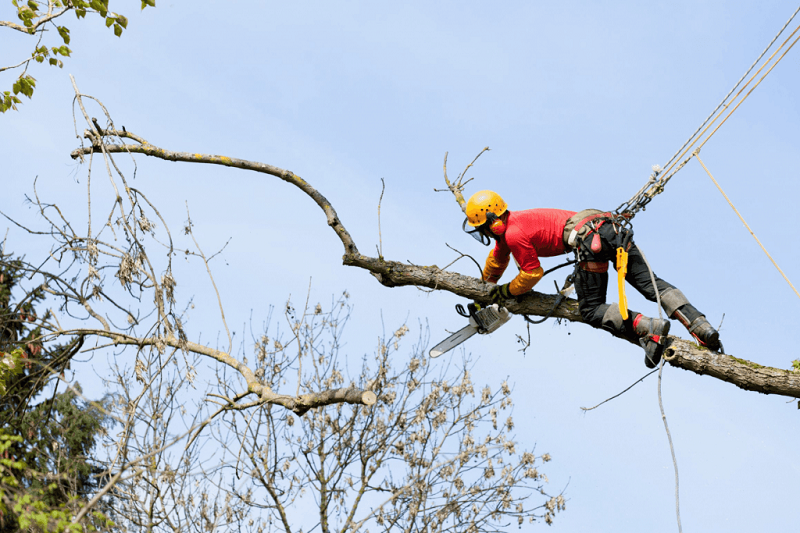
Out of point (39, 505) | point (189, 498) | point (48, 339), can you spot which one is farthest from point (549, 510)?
point (39, 505)

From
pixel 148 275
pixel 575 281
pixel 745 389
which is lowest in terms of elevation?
pixel 148 275

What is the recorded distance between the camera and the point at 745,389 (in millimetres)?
5035

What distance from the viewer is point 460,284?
597 cm

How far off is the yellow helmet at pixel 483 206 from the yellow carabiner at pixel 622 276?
3.33ft

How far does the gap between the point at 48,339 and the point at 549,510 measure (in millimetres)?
6850

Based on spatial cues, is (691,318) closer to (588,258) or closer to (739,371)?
(739,371)

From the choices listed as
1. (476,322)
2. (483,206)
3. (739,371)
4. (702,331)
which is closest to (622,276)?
(702,331)

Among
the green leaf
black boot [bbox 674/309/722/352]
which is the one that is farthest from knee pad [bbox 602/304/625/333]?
the green leaf

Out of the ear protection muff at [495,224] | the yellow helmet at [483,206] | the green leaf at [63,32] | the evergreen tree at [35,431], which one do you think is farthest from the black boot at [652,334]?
the green leaf at [63,32]

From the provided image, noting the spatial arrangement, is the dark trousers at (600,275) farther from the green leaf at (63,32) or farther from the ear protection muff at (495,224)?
the green leaf at (63,32)

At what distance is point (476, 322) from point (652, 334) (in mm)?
1540

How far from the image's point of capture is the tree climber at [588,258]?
16.8ft

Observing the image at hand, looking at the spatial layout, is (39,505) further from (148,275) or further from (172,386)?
(172,386)

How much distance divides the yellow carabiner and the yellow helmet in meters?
1.02
